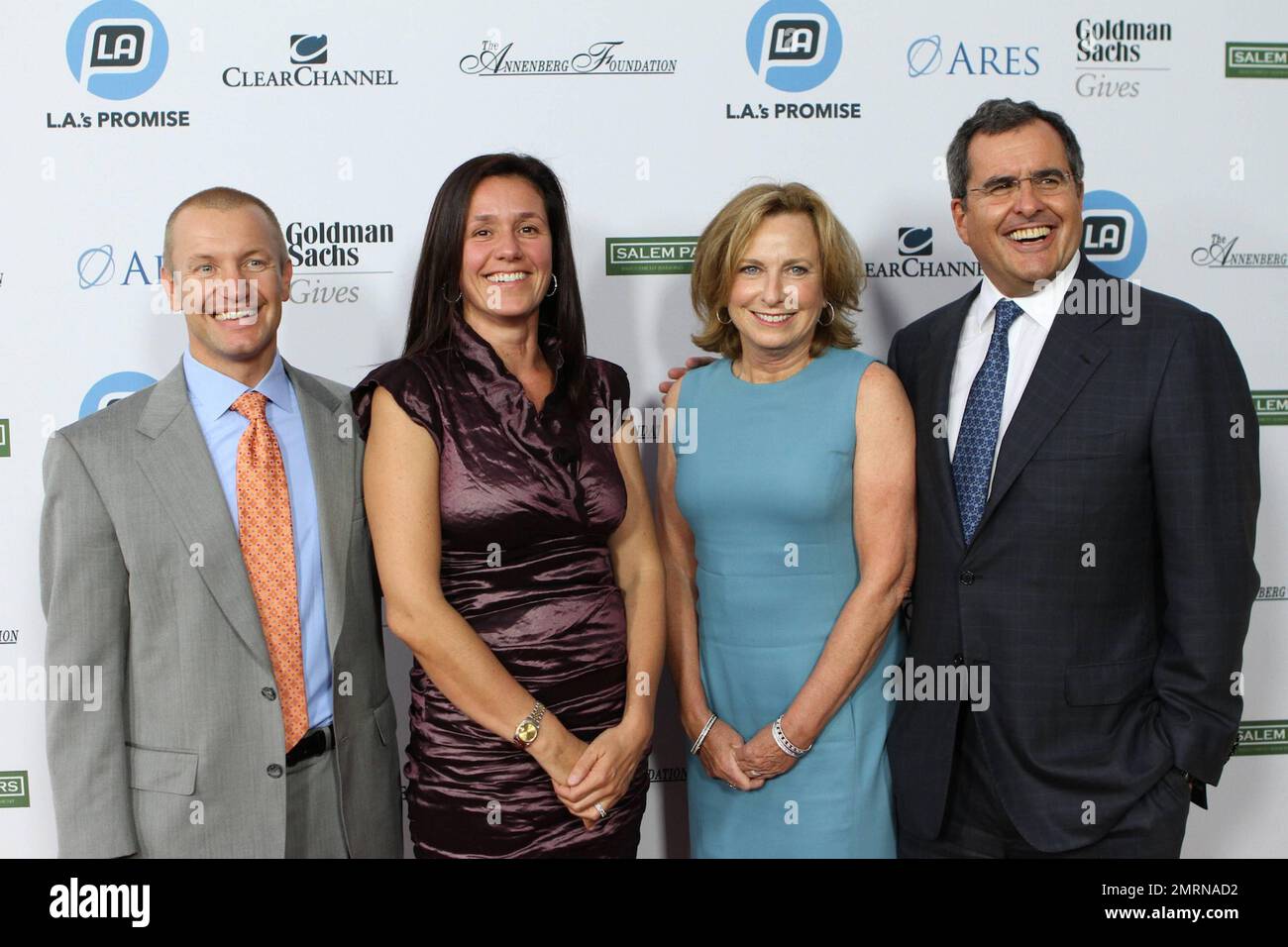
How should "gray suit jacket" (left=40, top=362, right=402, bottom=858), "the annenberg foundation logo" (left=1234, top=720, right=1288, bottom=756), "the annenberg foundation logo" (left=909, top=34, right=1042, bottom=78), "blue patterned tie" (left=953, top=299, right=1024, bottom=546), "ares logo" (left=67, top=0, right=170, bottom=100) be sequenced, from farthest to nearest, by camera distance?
"the annenberg foundation logo" (left=1234, top=720, right=1288, bottom=756), "the annenberg foundation logo" (left=909, top=34, right=1042, bottom=78), "ares logo" (left=67, top=0, right=170, bottom=100), "blue patterned tie" (left=953, top=299, right=1024, bottom=546), "gray suit jacket" (left=40, top=362, right=402, bottom=858)

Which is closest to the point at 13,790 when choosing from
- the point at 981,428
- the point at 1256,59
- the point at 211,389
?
the point at 211,389

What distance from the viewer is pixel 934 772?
2145 mm

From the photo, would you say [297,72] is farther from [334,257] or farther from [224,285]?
[224,285]

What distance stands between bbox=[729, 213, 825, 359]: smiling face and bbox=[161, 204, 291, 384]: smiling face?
0.98m

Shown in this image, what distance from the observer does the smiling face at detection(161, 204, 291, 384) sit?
6.52ft

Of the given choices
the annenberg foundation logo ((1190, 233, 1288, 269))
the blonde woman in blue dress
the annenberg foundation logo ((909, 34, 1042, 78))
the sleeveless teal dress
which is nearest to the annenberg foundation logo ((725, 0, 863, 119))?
the annenberg foundation logo ((909, 34, 1042, 78))

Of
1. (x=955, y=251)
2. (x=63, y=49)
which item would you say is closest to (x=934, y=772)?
(x=955, y=251)

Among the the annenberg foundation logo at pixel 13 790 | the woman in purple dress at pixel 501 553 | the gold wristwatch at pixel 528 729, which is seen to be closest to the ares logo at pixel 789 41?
the woman in purple dress at pixel 501 553

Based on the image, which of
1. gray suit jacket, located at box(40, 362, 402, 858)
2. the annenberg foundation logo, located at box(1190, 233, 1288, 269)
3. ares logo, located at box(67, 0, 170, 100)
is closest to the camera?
gray suit jacket, located at box(40, 362, 402, 858)

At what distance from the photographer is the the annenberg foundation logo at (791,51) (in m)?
2.89

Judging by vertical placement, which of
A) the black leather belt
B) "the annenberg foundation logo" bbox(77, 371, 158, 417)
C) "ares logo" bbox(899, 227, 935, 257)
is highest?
"ares logo" bbox(899, 227, 935, 257)

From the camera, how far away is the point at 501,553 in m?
2.06

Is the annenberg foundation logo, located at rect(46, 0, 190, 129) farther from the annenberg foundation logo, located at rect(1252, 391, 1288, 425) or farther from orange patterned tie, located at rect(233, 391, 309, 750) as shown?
the annenberg foundation logo, located at rect(1252, 391, 1288, 425)

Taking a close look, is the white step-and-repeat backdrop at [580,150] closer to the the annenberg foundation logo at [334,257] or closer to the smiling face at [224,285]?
the the annenberg foundation logo at [334,257]
